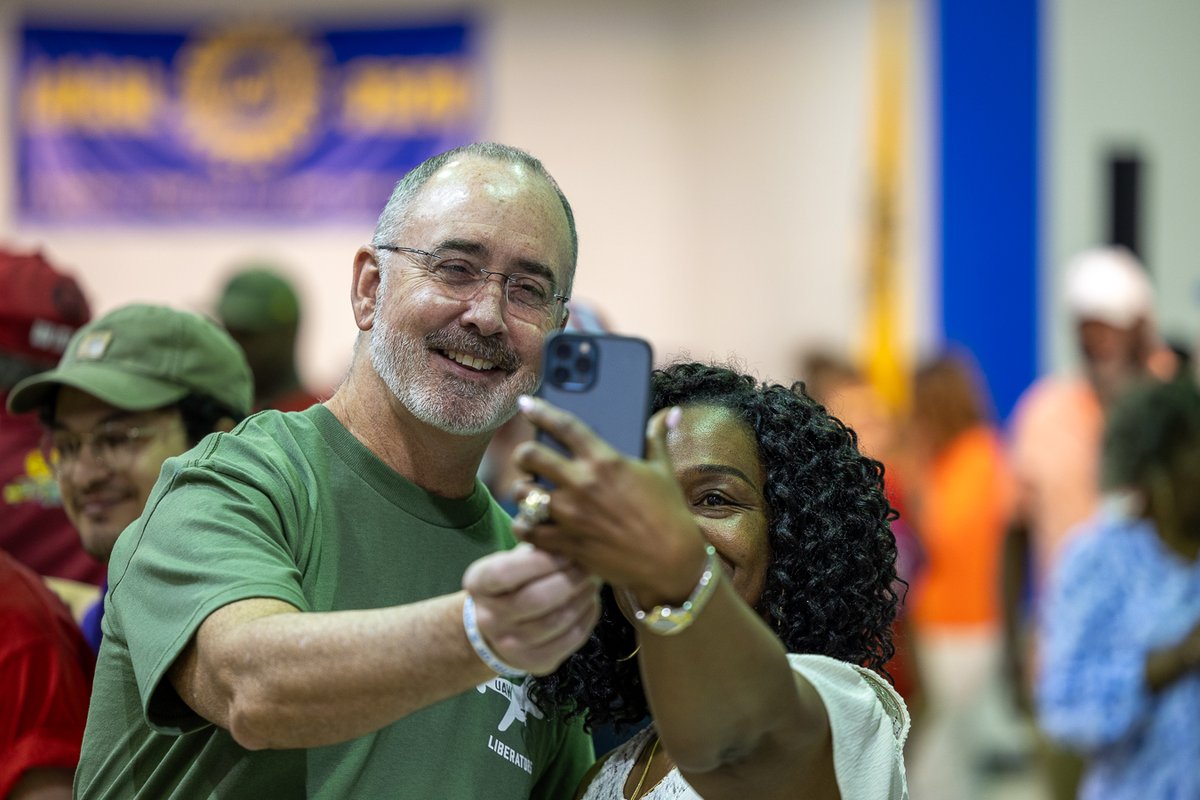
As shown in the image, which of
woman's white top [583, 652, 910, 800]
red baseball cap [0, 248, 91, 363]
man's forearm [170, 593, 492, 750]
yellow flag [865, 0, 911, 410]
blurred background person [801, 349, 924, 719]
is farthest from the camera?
yellow flag [865, 0, 911, 410]

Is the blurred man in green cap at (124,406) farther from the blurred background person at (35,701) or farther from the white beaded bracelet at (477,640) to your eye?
the white beaded bracelet at (477,640)

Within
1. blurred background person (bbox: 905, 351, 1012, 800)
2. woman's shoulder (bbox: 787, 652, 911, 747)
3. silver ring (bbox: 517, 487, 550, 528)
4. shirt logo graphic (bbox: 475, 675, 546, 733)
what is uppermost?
silver ring (bbox: 517, 487, 550, 528)

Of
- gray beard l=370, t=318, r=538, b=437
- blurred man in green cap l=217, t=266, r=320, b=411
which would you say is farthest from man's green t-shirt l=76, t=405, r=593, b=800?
blurred man in green cap l=217, t=266, r=320, b=411

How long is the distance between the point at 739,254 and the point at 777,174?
0.81 meters

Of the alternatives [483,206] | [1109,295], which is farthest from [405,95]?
[483,206]

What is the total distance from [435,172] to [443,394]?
0.31 meters

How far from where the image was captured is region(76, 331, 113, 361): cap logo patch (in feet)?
8.38

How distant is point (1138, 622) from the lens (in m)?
3.80

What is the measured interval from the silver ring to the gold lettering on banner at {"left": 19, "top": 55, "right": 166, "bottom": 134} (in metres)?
10.7

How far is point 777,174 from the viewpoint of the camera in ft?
33.2

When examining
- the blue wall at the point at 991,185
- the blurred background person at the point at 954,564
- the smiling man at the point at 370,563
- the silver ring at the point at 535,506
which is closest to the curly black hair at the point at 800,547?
the smiling man at the point at 370,563

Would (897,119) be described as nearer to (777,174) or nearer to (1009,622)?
(777,174)

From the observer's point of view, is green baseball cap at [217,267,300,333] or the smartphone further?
green baseball cap at [217,267,300,333]

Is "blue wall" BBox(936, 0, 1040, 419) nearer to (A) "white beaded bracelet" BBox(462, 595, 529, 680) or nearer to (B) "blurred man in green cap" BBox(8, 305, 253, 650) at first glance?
(B) "blurred man in green cap" BBox(8, 305, 253, 650)
